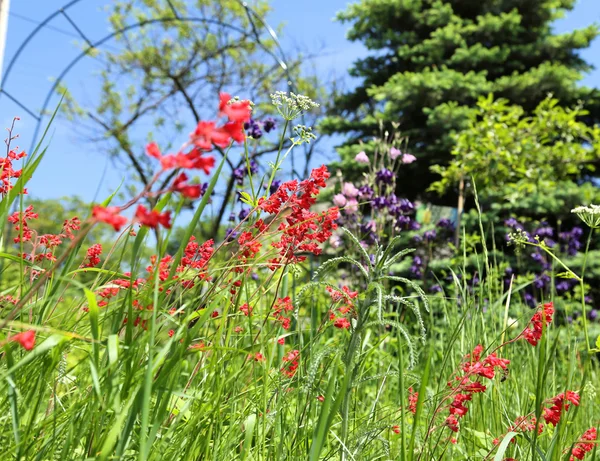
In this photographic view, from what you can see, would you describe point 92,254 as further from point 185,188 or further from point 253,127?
point 253,127

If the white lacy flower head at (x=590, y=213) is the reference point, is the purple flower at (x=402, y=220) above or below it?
above

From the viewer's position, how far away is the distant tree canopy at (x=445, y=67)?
999cm

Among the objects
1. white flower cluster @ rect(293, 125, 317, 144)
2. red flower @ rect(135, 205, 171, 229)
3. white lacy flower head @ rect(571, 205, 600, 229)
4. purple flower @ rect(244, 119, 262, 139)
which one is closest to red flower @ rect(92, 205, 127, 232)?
red flower @ rect(135, 205, 171, 229)

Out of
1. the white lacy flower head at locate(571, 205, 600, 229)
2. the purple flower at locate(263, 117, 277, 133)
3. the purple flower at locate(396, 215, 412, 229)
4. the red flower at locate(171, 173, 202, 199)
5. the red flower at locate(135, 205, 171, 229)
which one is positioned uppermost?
the purple flower at locate(263, 117, 277, 133)

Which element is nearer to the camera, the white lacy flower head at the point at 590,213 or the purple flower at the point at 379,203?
the white lacy flower head at the point at 590,213

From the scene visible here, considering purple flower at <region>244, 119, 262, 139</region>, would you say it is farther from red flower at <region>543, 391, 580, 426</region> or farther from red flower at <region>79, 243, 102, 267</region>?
red flower at <region>543, 391, 580, 426</region>

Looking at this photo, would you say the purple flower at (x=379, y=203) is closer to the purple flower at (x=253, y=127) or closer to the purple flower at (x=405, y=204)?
the purple flower at (x=405, y=204)

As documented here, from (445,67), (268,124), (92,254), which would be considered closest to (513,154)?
(445,67)

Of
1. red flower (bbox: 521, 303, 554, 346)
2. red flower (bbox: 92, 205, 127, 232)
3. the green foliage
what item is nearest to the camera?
red flower (bbox: 92, 205, 127, 232)

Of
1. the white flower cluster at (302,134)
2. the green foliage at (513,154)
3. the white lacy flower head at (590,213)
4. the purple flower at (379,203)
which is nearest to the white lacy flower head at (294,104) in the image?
the white flower cluster at (302,134)

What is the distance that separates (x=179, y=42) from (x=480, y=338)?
16.6m

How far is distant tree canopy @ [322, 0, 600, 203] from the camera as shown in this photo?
393 inches

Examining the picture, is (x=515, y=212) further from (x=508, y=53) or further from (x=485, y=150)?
(x=508, y=53)

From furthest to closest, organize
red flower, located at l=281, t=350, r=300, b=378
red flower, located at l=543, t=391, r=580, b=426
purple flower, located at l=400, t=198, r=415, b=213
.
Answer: purple flower, located at l=400, t=198, r=415, b=213, red flower, located at l=281, t=350, r=300, b=378, red flower, located at l=543, t=391, r=580, b=426
